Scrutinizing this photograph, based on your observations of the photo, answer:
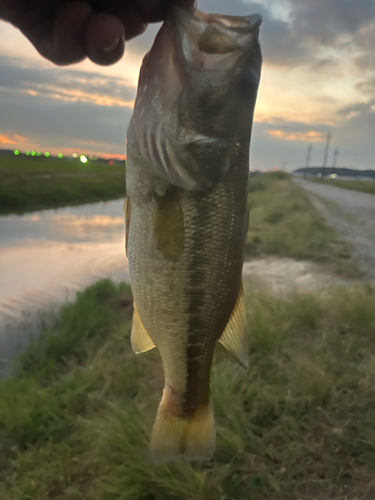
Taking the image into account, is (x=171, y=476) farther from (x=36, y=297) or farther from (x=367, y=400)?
(x=36, y=297)

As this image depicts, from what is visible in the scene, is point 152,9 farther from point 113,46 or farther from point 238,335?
point 238,335

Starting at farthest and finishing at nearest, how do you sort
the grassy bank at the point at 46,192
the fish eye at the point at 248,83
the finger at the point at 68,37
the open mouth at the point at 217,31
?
the grassy bank at the point at 46,192
the finger at the point at 68,37
the fish eye at the point at 248,83
the open mouth at the point at 217,31

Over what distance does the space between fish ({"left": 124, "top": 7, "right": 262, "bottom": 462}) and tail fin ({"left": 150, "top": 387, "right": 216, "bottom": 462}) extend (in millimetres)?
380

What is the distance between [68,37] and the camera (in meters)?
1.93

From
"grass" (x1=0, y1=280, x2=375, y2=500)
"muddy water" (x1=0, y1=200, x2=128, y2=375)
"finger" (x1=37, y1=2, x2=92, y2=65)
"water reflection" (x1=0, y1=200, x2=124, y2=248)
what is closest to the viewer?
"finger" (x1=37, y1=2, x2=92, y2=65)

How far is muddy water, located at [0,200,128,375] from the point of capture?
6.63m

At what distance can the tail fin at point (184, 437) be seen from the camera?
5.35 feet

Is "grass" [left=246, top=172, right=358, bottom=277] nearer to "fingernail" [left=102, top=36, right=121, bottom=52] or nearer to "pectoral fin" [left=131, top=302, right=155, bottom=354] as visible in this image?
"pectoral fin" [left=131, top=302, right=155, bottom=354]

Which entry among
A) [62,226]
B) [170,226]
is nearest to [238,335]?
[170,226]

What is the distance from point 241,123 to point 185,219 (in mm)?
430

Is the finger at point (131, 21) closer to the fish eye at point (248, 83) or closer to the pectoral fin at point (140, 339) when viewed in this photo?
the fish eye at point (248, 83)

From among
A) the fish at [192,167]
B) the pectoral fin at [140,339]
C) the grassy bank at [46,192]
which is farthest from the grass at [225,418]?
the grassy bank at [46,192]

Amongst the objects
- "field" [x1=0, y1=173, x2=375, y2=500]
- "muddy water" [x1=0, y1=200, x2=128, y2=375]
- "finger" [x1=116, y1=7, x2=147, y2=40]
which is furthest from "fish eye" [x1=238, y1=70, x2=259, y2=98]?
"muddy water" [x1=0, y1=200, x2=128, y2=375]

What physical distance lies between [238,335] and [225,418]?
1947mm
